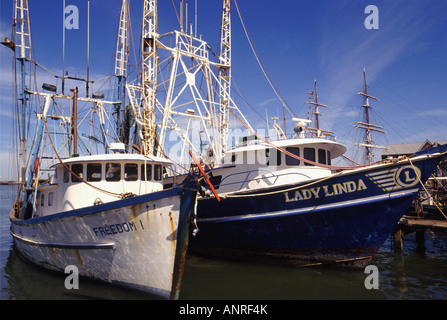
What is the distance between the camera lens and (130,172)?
10.1 meters

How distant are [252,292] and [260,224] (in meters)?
2.61

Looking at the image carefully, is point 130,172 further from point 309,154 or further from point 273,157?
point 309,154

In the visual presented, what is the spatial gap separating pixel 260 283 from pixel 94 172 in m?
6.51

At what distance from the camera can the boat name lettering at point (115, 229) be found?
7680 mm

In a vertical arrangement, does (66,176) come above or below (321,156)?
below

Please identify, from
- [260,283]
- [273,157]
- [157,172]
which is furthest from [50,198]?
[273,157]

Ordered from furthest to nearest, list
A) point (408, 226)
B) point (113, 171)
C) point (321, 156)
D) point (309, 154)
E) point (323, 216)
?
point (408, 226), point (321, 156), point (309, 154), point (113, 171), point (323, 216)

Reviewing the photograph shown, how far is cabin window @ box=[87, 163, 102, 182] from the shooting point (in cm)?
980

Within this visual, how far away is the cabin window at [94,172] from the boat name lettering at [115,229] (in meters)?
2.24

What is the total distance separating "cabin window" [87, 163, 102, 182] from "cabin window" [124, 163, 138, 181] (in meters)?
0.83

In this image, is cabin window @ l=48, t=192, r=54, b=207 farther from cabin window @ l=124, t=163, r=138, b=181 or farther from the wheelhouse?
cabin window @ l=124, t=163, r=138, b=181

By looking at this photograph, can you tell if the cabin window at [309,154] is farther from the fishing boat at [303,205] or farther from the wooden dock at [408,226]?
the wooden dock at [408,226]
